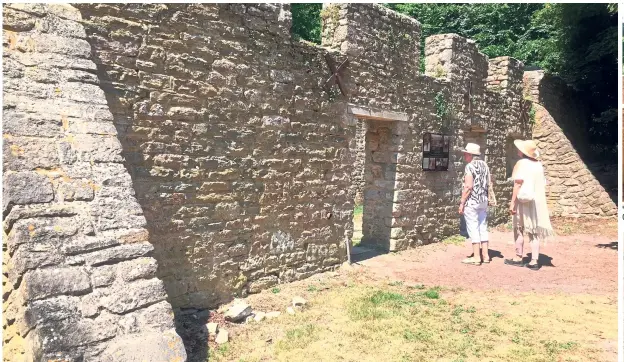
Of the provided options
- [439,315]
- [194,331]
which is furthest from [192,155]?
[439,315]

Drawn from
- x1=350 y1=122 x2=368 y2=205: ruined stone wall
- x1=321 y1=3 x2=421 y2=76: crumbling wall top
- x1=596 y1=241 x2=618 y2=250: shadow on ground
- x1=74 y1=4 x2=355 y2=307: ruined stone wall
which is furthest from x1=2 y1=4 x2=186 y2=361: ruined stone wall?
x1=350 y1=122 x2=368 y2=205: ruined stone wall

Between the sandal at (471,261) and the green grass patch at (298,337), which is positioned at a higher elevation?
the sandal at (471,261)

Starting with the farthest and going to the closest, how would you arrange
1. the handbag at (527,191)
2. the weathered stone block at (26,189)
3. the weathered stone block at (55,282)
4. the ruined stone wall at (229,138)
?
the handbag at (527,191), the ruined stone wall at (229,138), the weathered stone block at (26,189), the weathered stone block at (55,282)

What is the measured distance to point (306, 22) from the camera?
1906 cm

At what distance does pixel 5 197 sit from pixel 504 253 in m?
7.08

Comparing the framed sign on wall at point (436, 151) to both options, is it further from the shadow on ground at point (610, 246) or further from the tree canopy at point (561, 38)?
the tree canopy at point (561, 38)

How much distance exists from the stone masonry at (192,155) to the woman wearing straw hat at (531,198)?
177cm

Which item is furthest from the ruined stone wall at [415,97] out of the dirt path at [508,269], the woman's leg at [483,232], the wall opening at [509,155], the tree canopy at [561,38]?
the tree canopy at [561,38]

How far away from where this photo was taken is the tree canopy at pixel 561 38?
38.9 feet

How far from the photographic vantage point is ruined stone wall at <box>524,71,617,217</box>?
11312 mm

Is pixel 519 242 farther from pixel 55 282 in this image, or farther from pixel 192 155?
pixel 55 282

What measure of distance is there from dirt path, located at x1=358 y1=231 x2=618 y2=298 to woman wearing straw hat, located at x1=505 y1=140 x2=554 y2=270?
1.64 feet

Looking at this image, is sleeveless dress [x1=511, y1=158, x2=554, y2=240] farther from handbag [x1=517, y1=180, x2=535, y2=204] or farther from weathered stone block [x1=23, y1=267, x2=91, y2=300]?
weathered stone block [x1=23, y1=267, x2=91, y2=300]

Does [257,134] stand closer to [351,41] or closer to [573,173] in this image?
[351,41]
